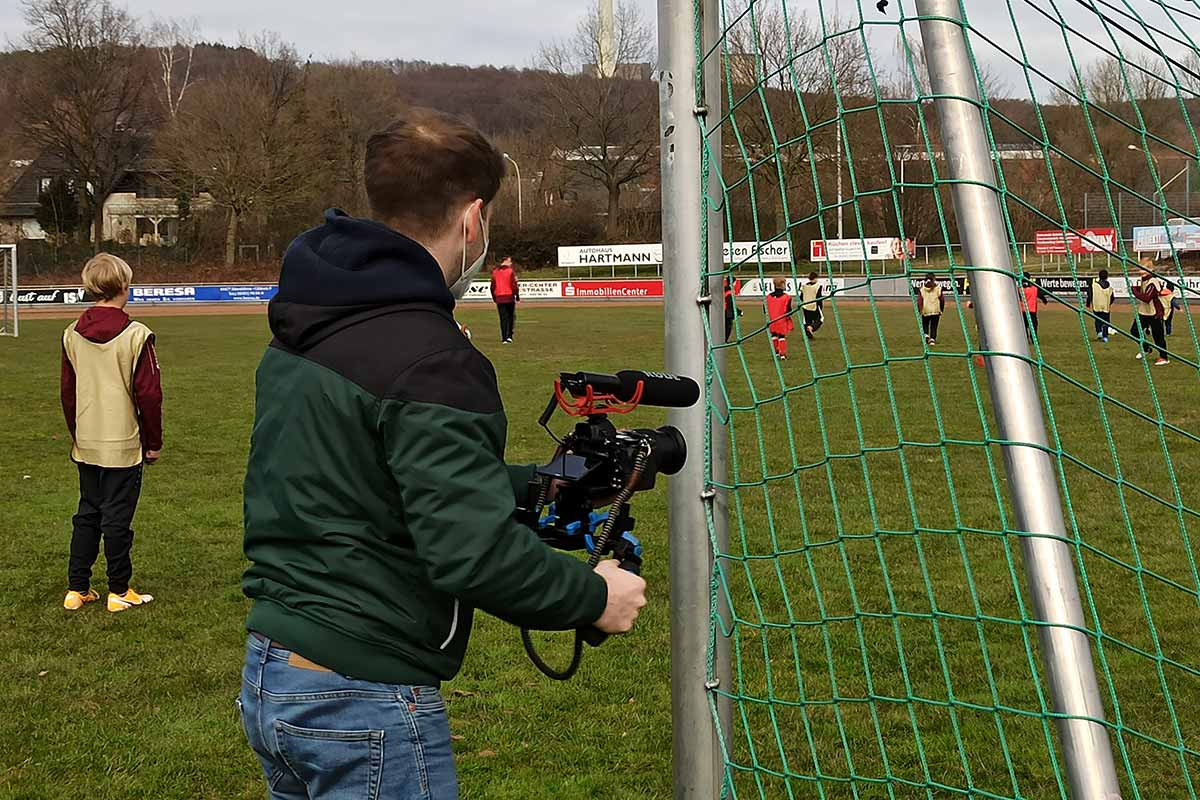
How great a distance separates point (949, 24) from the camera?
210 centimetres

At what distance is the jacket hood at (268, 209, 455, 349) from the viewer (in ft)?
6.73

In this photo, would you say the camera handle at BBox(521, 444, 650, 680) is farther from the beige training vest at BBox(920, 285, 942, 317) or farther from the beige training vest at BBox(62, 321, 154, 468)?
the beige training vest at BBox(920, 285, 942, 317)

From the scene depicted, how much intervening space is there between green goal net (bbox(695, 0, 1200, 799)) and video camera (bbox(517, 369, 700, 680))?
1.33 feet

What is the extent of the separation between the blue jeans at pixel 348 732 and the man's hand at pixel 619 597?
0.33 metres

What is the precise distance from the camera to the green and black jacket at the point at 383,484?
193 centimetres

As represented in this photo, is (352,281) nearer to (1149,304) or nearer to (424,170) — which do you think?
(424,170)

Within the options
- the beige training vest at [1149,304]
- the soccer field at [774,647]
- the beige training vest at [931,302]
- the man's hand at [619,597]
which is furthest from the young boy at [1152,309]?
the man's hand at [619,597]

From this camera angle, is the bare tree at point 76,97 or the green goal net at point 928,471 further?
the bare tree at point 76,97

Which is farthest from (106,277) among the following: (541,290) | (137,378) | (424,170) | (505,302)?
(541,290)

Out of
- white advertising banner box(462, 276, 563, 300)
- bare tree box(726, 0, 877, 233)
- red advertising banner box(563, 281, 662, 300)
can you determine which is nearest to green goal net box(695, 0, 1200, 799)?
bare tree box(726, 0, 877, 233)

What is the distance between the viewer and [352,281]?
206 centimetres

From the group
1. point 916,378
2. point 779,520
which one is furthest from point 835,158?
point 916,378

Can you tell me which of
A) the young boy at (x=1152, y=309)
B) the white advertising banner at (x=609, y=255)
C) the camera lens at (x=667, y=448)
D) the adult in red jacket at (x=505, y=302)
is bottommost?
the camera lens at (x=667, y=448)

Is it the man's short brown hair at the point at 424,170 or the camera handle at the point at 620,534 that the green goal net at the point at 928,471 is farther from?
the man's short brown hair at the point at 424,170
